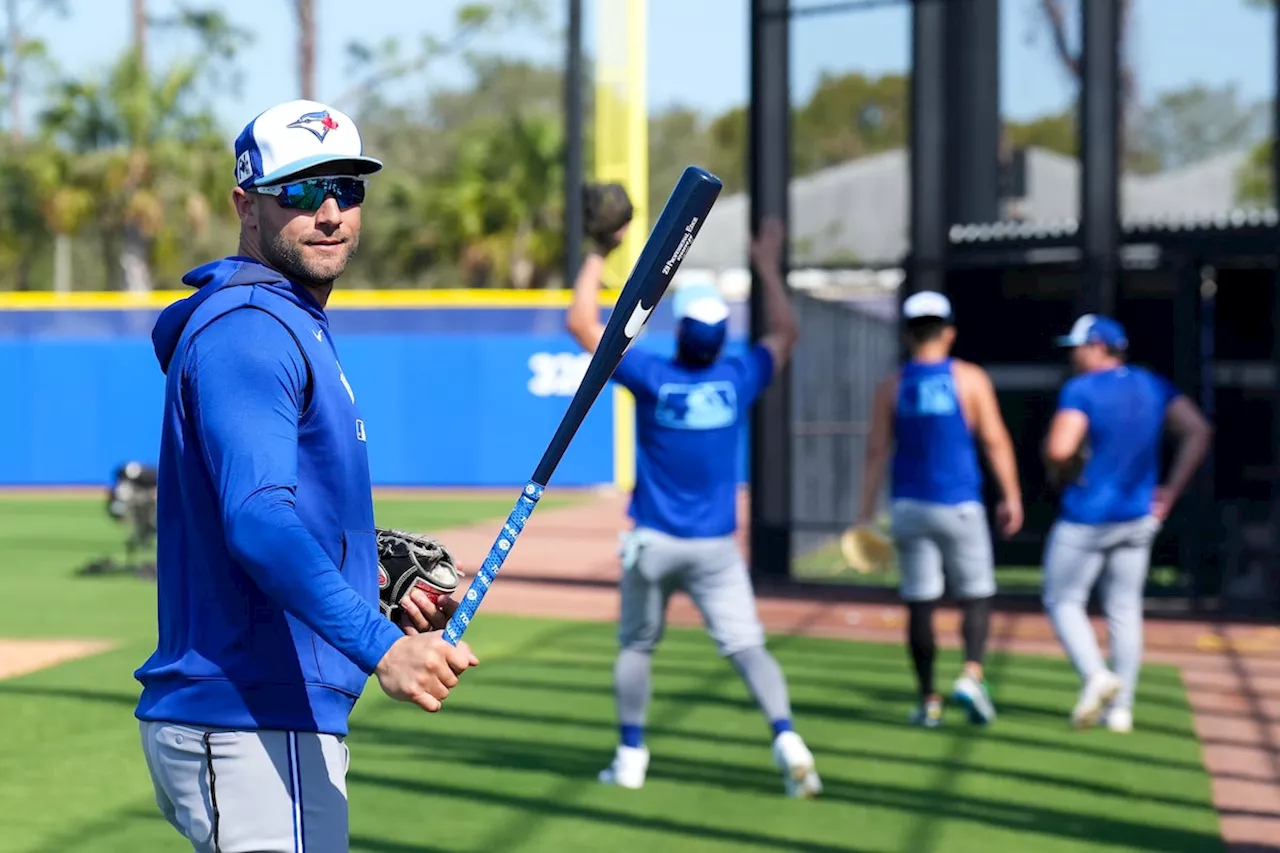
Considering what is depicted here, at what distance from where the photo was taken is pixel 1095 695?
7895 millimetres

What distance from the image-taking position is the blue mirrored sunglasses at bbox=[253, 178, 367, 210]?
291cm

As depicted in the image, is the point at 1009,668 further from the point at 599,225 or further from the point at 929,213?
the point at 599,225

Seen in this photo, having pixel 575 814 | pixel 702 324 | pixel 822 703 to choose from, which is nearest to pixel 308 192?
pixel 702 324

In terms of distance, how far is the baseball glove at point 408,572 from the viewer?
325cm

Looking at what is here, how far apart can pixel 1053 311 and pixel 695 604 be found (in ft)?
26.6

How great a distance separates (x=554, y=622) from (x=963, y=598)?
4.15 m

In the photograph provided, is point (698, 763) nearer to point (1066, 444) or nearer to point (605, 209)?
point (1066, 444)

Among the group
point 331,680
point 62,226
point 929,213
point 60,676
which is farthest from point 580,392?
point 62,226

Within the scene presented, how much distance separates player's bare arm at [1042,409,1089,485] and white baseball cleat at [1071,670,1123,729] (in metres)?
0.97

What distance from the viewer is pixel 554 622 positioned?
1162cm

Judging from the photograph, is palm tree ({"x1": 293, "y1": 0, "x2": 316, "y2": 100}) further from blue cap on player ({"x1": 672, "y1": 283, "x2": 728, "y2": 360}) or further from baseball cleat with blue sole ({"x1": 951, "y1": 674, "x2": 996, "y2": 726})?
blue cap on player ({"x1": 672, "y1": 283, "x2": 728, "y2": 360})

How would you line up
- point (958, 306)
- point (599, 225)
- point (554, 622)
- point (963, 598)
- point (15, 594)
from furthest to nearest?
point (958, 306) < point (15, 594) < point (554, 622) < point (963, 598) < point (599, 225)

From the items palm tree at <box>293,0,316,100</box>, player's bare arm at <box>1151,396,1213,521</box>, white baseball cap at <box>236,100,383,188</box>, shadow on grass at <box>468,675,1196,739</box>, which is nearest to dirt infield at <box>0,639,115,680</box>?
shadow on grass at <box>468,675,1196,739</box>

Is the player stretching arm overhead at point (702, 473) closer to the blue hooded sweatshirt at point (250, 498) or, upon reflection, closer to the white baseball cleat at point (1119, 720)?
the white baseball cleat at point (1119, 720)
